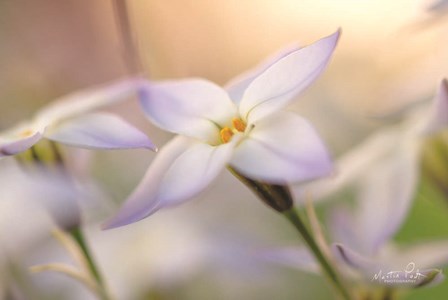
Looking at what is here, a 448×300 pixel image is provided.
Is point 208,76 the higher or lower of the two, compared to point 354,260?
higher

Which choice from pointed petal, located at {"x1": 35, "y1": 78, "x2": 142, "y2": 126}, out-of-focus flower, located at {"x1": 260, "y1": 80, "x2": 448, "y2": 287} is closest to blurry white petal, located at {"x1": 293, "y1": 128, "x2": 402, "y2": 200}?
out-of-focus flower, located at {"x1": 260, "y1": 80, "x2": 448, "y2": 287}

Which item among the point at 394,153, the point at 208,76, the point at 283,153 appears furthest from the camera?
the point at 208,76

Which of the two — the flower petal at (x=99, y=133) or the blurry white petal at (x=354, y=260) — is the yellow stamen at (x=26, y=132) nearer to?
the flower petal at (x=99, y=133)

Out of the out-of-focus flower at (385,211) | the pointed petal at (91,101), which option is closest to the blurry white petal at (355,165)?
the out-of-focus flower at (385,211)

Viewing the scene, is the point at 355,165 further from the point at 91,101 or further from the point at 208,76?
the point at 208,76

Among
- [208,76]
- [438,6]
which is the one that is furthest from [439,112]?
[208,76]

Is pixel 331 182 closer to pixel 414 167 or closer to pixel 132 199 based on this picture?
pixel 414 167

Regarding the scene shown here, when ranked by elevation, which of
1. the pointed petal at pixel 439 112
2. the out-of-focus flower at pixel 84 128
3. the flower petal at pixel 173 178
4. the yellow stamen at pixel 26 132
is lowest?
the pointed petal at pixel 439 112
